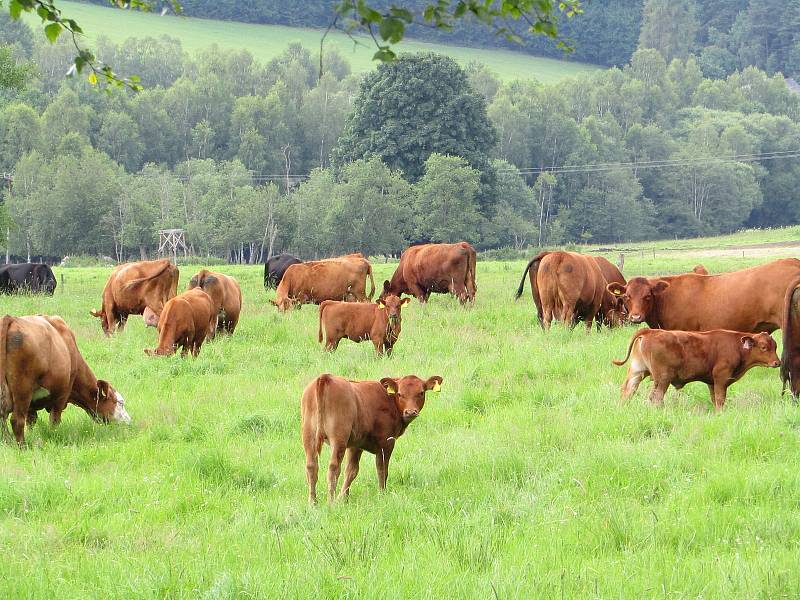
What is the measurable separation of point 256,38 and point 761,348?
6080 inches

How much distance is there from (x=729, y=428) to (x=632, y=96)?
409 ft

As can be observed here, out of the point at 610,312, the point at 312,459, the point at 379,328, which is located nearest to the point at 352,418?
the point at 312,459

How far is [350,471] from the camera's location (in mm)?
7988

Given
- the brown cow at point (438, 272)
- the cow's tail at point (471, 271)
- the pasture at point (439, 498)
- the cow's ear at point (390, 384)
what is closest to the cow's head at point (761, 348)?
the pasture at point (439, 498)

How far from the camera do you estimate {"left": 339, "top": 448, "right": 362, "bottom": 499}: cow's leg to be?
787 centimetres

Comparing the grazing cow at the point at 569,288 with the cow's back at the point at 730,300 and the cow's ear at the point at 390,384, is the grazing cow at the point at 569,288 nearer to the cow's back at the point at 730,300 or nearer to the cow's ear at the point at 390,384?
the cow's back at the point at 730,300

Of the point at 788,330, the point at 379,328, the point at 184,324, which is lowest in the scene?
the point at 184,324

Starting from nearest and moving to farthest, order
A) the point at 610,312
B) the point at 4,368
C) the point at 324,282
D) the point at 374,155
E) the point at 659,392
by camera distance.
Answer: the point at 4,368 < the point at 659,392 < the point at 610,312 < the point at 324,282 < the point at 374,155

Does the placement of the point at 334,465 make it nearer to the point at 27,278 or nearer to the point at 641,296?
the point at 641,296

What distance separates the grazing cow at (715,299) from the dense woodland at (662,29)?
498ft

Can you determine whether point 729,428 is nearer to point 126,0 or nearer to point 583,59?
point 126,0

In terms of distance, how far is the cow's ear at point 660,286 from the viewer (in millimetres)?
14023

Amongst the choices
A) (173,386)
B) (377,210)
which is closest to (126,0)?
(173,386)

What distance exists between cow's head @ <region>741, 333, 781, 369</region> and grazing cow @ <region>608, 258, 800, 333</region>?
8.92 ft
